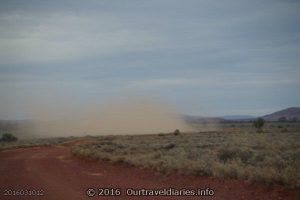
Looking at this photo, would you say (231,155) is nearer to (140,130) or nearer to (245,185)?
(245,185)

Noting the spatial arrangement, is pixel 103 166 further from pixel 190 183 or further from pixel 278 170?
pixel 278 170

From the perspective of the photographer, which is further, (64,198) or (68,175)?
(68,175)

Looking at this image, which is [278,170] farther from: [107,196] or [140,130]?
[140,130]

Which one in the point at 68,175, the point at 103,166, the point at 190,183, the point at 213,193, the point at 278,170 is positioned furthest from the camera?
the point at 103,166

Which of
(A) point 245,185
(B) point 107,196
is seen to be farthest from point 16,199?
(A) point 245,185

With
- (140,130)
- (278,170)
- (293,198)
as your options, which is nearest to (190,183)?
(278,170)

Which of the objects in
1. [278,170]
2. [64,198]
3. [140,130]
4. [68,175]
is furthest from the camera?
[140,130]

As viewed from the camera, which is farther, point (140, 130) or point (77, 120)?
point (77, 120)

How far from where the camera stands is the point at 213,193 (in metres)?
14.6

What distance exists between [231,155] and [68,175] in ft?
26.6

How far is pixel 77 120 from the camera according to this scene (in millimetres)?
144750

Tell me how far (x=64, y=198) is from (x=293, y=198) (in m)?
7.26

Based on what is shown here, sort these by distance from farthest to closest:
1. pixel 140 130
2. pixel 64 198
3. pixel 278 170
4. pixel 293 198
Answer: pixel 140 130, pixel 278 170, pixel 64 198, pixel 293 198

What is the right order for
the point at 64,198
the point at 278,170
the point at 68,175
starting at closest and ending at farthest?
the point at 64,198 < the point at 278,170 < the point at 68,175
